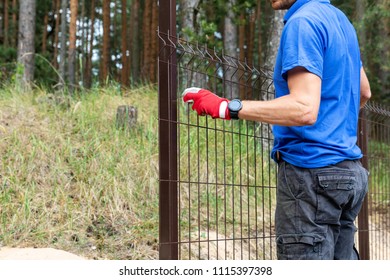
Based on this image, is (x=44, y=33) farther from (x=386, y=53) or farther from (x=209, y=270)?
(x=209, y=270)

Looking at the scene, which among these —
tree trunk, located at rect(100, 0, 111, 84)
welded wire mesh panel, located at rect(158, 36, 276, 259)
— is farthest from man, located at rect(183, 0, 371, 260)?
tree trunk, located at rect(100, 0, 111, 84)

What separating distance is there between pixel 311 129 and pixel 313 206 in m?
0.34

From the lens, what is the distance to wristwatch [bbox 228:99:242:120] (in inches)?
102

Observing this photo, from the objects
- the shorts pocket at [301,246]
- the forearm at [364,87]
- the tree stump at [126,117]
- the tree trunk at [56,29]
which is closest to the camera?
the shorts pocket at [301,246]

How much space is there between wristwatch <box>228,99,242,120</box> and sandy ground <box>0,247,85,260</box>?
2783mm

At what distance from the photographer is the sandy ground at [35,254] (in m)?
4.87

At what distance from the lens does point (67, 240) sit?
566 cm

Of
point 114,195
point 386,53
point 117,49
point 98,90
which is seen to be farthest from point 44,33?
point 114,195

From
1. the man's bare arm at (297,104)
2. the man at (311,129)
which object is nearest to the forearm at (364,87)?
the man at (311,129)

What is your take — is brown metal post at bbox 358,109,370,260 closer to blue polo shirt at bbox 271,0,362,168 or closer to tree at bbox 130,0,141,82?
blue polo shirt at bbox 271,0,362,168

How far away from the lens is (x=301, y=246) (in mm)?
2604

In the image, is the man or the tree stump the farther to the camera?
the tree stump

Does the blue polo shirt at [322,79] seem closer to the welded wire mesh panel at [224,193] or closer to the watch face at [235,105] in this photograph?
the watch face at [235,105]

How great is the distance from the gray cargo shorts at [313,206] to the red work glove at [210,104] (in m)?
0.38
